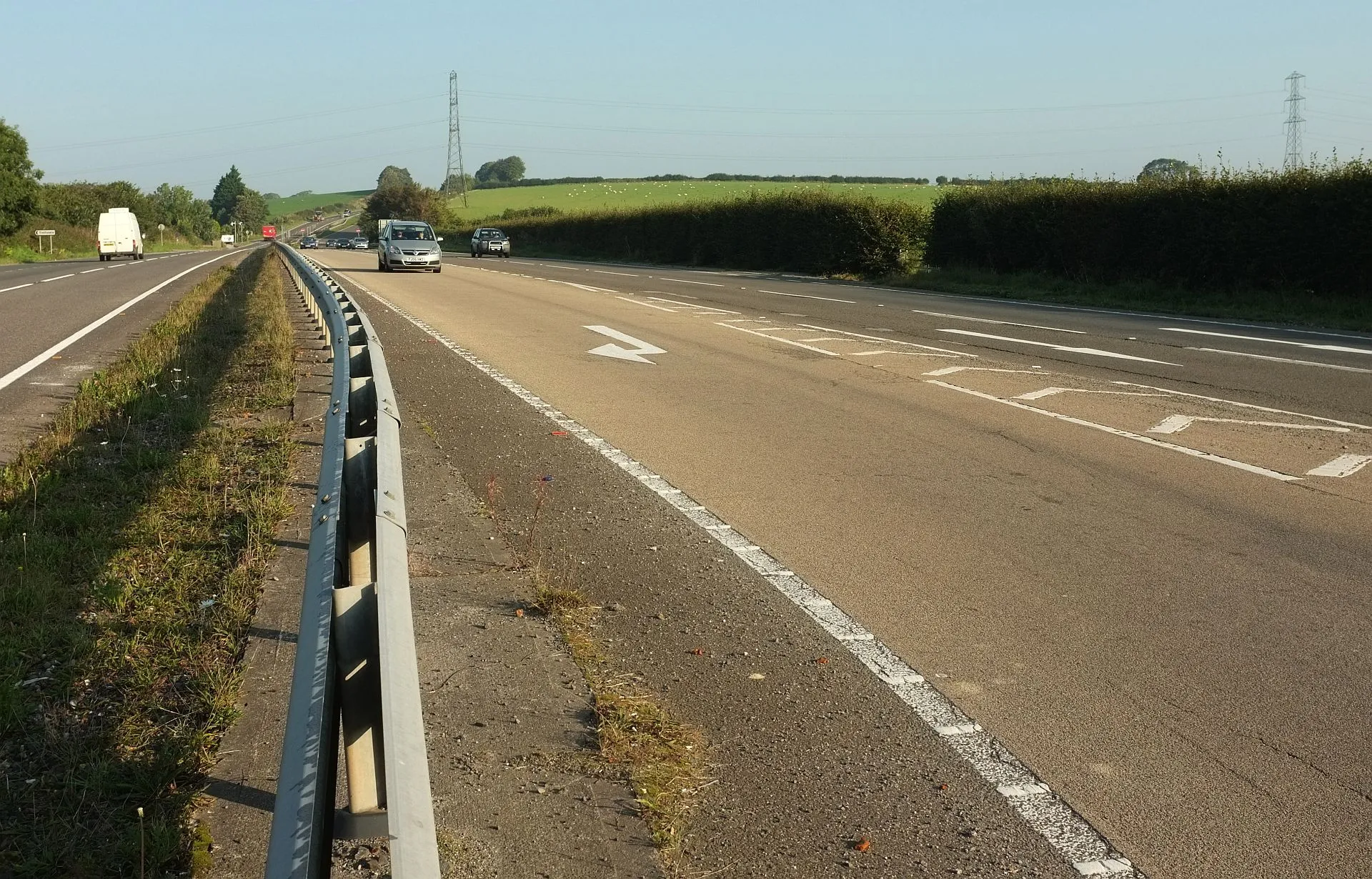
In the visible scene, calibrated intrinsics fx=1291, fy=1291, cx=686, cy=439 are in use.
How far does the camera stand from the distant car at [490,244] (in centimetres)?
6556

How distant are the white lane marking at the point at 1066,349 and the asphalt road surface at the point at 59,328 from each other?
10845 millimetres

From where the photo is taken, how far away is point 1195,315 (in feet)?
71.7

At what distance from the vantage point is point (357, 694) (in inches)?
102

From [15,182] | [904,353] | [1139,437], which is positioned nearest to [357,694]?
[1139,437]

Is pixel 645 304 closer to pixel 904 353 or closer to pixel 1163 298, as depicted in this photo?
pixel 904 353

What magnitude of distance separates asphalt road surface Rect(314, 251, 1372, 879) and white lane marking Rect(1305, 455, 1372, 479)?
0.03 m

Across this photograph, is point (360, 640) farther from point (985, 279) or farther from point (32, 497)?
point (985, 279)

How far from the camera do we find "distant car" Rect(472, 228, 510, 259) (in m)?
65.6

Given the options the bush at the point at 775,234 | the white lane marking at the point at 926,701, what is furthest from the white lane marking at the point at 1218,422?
the bush at the point at 775,234

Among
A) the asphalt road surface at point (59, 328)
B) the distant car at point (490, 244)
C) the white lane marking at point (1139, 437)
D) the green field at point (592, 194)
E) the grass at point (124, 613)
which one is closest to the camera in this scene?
the grass at point (124, 613)

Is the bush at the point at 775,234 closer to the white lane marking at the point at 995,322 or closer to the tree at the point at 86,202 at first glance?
the white lane marking at the point at 995,322

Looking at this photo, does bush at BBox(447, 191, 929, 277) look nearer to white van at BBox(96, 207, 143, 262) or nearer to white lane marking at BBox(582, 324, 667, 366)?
white lane marking at BBox(582, 324, 667, 366)

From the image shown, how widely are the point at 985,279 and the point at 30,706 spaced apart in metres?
28.8

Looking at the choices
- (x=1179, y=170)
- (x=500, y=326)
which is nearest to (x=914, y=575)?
(x=500, y=326)
